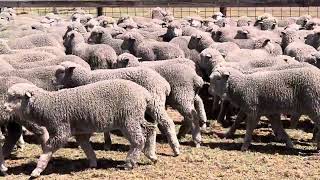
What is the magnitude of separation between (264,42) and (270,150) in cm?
389

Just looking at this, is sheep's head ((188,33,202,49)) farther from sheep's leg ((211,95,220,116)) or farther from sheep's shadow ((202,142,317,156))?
sheep's shadow ((202,142,317,156))

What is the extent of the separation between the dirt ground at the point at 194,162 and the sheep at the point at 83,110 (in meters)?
0.40

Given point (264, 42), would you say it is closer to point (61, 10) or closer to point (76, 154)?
point (76, 154)

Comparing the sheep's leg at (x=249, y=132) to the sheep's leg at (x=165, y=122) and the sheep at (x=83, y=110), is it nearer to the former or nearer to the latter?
the sheep's leg at (x=165, y=122)

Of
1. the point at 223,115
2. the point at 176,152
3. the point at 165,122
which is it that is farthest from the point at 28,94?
the point at 223,115

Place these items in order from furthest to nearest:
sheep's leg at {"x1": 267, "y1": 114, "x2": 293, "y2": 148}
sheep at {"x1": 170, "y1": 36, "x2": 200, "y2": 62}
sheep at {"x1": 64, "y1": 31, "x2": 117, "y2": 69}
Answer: sheep at {"x1": 170, "y1": 36, "x2": 200, "y2": 62}
sheep at {"x1": 64, "y1": 31, "x2": 117, "y2": 69}
sheep's leg at {"x1": 267, "y1": 114, "x2": 293, "y2": 148}

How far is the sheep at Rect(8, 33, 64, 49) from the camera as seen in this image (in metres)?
12.8

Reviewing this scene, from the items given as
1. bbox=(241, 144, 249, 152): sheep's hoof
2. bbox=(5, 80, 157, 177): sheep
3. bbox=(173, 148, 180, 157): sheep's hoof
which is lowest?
bbox=(241, 144, 249, 152): sheep's hoof

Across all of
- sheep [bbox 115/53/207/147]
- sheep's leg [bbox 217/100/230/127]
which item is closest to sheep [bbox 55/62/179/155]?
sheep [bbox 115/53/207/147]

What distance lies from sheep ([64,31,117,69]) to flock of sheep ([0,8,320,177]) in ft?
0.07

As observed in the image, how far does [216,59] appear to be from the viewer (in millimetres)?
11086

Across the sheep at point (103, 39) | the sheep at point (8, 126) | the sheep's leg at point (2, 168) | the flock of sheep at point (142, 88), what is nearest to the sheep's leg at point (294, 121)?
the flock of sheep at point (142, 88)

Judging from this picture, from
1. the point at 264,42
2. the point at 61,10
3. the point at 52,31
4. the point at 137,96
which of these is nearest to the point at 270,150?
the point at 137,96

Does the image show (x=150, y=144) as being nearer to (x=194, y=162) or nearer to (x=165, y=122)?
(x=165, y=122)
